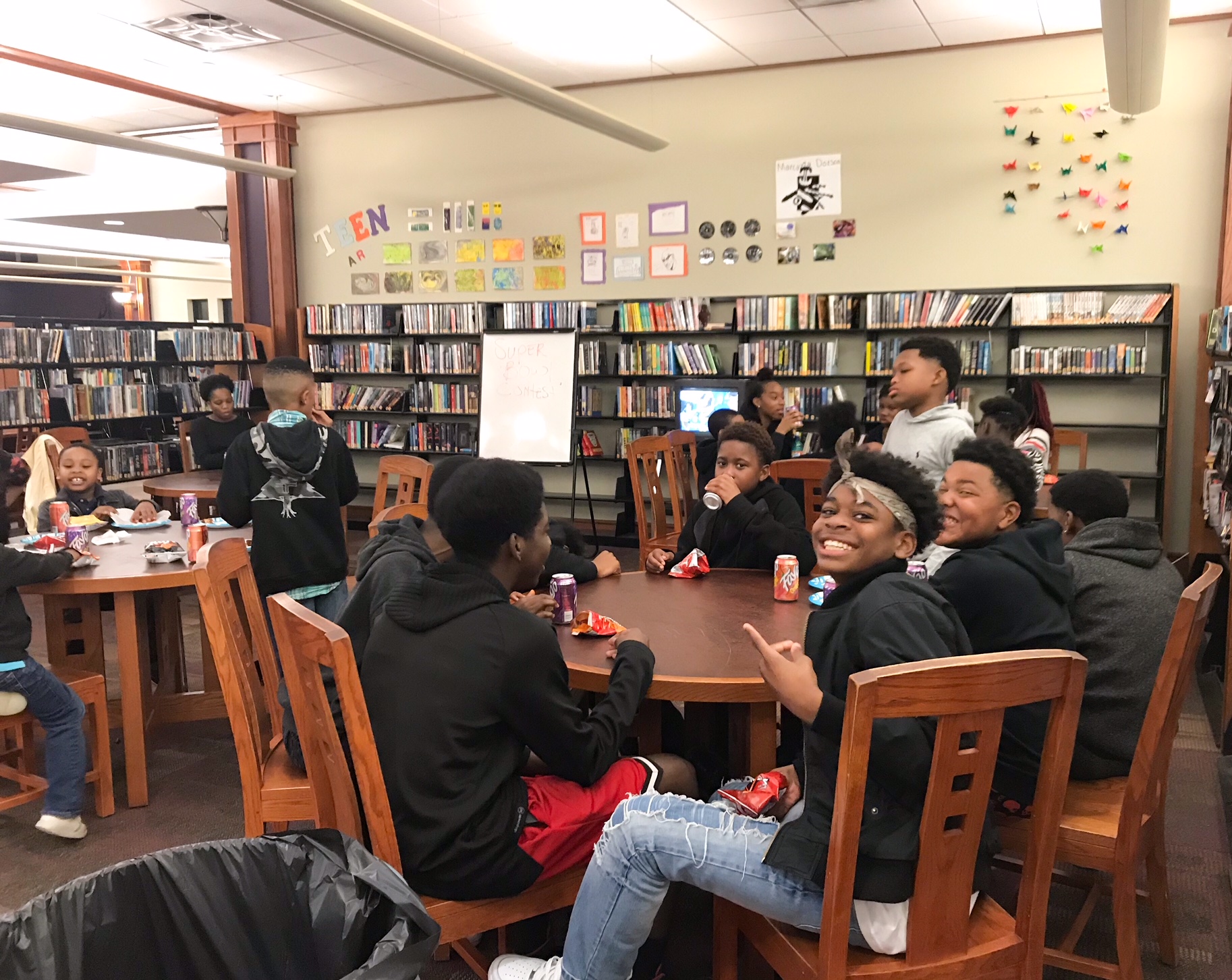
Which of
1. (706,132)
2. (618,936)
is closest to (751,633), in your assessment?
(618,936)

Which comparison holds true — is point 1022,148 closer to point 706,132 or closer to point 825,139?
point 825,139

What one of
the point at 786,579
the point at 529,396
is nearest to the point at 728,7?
the point at 529,396

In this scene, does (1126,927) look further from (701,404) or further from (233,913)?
(701,404)

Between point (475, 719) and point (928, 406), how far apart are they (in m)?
2.57

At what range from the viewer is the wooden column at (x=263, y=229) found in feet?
27.9

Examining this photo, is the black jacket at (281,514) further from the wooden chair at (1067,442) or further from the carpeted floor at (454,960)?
the wooden chair at (1067,442)

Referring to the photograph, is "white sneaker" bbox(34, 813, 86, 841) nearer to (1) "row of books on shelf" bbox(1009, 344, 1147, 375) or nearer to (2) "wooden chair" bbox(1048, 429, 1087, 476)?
(2) "wooden chair" bbox(1048, 429, 1087, 476)

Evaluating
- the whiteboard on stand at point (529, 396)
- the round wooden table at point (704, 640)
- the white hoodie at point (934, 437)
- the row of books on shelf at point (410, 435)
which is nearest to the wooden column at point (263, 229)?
the row of books on shelf at point (410, 435)

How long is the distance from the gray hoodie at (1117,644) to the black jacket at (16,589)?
2.83 metres

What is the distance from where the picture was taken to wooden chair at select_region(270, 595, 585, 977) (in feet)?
5.43

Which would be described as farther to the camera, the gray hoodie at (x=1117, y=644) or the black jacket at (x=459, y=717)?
the gray hoodie at (x=1117, y=644)

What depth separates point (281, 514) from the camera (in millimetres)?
3531

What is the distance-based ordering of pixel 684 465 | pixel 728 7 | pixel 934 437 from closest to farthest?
pixel 934 437 < pixel 684 465 < pixel 728 7

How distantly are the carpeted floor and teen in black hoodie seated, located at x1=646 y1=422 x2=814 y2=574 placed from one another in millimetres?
1228
